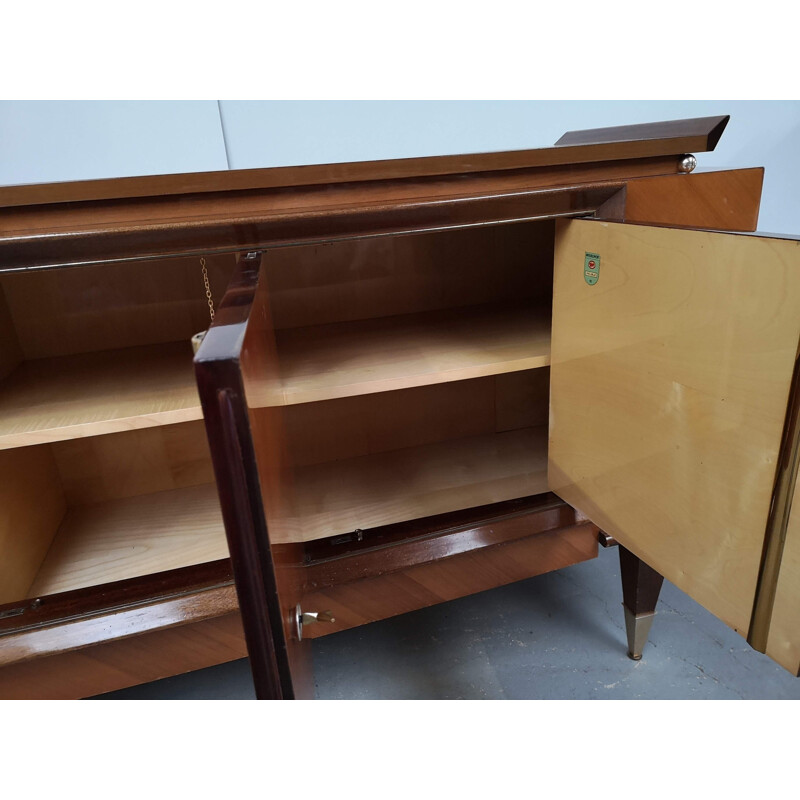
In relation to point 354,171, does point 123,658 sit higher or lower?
lower

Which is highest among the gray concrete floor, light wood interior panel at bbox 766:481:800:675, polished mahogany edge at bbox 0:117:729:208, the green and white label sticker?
polished mahogany edge at bbox 0:117:729:208

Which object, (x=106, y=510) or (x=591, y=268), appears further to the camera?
(x=106, y=510)

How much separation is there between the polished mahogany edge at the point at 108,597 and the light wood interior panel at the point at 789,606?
1.85ft

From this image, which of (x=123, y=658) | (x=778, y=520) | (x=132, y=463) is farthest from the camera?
(x=132, y=463)

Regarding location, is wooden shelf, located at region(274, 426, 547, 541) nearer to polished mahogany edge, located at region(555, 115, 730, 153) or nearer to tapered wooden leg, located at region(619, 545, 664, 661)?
tapered wooden leg, located at region(619, 545, 664, 661)

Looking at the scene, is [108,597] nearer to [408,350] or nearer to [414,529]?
[414,529]

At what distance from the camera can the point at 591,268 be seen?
0.70 meters

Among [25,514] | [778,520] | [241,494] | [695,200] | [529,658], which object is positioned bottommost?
[529,658]

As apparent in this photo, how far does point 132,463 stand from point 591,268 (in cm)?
87

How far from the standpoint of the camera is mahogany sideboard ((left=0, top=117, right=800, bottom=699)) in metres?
0.50

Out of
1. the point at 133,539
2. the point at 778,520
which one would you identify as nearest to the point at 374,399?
the point at 133,539

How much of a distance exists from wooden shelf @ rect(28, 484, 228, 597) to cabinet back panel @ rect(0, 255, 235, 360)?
29 centimetres

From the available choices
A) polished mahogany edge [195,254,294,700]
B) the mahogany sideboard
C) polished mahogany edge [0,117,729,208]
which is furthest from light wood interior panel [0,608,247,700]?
polished mahogany edge [0,117,729,208]

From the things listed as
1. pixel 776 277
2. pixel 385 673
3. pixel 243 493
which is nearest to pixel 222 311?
pixel 243 493
